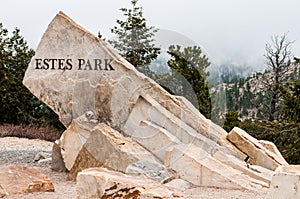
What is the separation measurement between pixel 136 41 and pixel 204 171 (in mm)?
10698

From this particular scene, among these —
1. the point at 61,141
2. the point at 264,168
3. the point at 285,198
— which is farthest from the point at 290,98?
the point at 285,198

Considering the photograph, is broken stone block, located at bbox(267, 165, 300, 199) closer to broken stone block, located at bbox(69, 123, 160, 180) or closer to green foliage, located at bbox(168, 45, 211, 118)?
broken stone block, located at bbox(69, 123, 160, 180)

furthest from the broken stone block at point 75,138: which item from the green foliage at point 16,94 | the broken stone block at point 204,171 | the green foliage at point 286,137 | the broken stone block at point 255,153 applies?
the green foliage at point 16,94

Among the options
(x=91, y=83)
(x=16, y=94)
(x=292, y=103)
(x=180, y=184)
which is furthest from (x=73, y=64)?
(x=16, y=94)

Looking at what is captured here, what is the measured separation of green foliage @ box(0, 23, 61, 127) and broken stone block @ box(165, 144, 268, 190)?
1057 centimetres

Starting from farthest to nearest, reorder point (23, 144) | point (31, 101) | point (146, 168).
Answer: point (31, 101) → point (23, 144) → point (146, 168)

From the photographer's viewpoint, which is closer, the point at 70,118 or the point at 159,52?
the point at 70,118

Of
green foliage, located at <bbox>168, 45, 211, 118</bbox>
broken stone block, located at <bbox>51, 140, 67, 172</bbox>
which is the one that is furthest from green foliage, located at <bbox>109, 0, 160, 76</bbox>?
broken stone block, located at <bbox>51, 140, 67, 172</bbox>

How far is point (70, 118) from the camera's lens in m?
7.67

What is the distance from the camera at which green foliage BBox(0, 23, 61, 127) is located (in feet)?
55.0

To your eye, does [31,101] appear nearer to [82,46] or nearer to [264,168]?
[82,46]

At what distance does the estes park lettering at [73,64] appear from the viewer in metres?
7.49

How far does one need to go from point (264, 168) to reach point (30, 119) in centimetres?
1125

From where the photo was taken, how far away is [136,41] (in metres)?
16.8
